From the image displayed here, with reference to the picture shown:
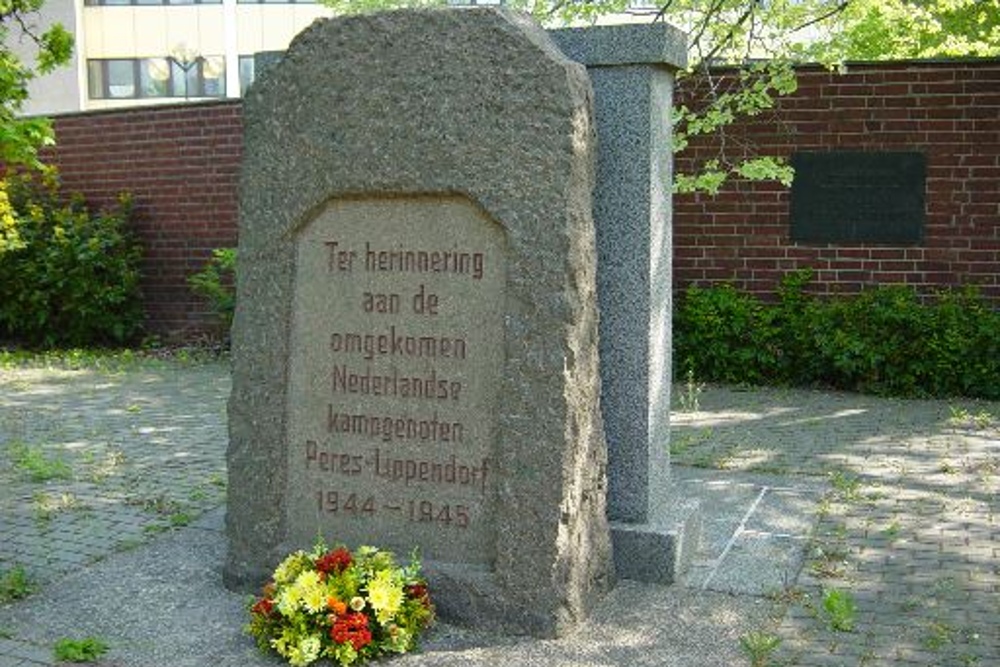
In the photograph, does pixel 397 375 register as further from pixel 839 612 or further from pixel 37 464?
pixel 37 464

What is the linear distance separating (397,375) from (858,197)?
6.10m

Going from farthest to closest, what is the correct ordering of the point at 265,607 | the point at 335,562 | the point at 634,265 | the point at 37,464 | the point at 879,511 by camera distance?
the point at 37,464, the point at 879,511, the point at 634,265, the point at 335,562, the point at 265,607

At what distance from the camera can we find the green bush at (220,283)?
37.1 feet

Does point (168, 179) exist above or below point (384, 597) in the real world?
above

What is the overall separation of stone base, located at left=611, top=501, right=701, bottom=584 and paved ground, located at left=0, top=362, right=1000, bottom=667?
71 mm

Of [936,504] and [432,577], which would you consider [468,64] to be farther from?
[936,504]

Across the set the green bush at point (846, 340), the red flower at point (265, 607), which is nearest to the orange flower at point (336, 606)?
the red flower at point (265, 607)

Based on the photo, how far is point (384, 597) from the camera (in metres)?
3.68

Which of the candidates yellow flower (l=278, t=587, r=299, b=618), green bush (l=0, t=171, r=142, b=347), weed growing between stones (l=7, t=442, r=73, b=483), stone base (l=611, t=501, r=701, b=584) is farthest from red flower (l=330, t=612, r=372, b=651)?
green bush (l=0, t=171, r=142, b=347)

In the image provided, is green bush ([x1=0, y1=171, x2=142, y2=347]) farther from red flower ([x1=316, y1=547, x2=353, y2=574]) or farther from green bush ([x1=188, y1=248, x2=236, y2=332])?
red flower ([x1=316, y1=547, x2=353, y2=574])

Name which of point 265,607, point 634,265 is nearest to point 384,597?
point 265,607

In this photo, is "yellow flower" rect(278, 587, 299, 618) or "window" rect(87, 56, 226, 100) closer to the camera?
"yellow flower" rect(278, 587, 299, 618)

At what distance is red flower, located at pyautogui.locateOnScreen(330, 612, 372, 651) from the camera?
361cm

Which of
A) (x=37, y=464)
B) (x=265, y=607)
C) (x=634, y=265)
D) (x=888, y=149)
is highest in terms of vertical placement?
(x=888, y=149)
